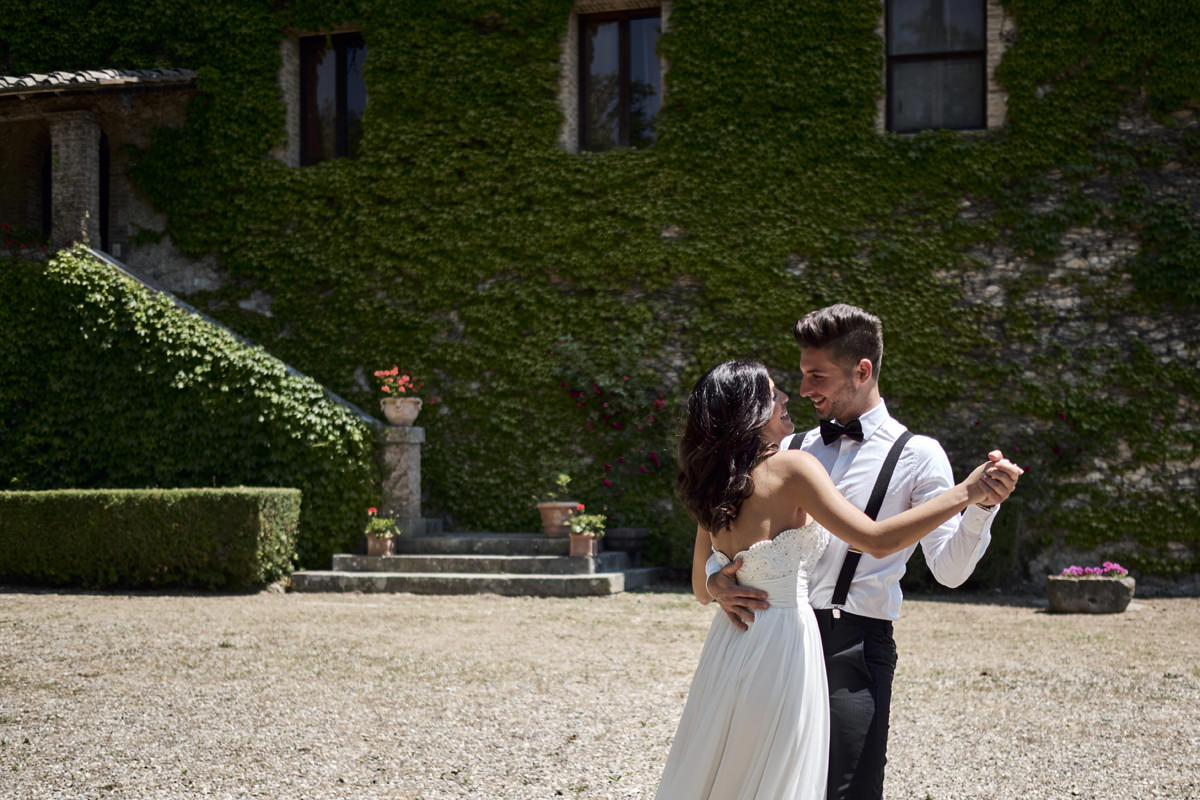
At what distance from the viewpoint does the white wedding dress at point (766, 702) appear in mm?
2344

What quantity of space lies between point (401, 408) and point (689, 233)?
3.68 metres

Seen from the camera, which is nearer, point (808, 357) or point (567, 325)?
point (808, 357)

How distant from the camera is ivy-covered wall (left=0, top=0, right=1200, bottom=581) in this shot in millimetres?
11086

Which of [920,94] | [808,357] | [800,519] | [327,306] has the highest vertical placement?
[920,94]

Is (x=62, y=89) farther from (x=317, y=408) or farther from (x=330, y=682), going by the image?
(x=330, y=682)

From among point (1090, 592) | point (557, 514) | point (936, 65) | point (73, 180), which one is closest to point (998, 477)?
point (1090, 592)

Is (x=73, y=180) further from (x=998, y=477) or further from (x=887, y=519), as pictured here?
(x=998, y=477)

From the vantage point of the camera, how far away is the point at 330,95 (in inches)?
547

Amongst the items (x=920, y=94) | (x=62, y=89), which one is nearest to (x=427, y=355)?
(x=62, y=89)

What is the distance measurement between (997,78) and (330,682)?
30.1ft

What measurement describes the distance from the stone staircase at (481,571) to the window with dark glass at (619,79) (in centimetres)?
483

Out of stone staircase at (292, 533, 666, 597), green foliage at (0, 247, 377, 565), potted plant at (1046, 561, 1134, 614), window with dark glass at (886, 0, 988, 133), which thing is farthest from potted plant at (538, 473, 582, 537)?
window with dark glass at (886, 0, 988, 133)

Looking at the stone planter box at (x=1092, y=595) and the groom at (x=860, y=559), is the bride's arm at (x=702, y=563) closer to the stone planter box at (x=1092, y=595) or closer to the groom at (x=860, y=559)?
the groom at (x=860, y=559)

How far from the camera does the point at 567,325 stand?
1246 centimetres
